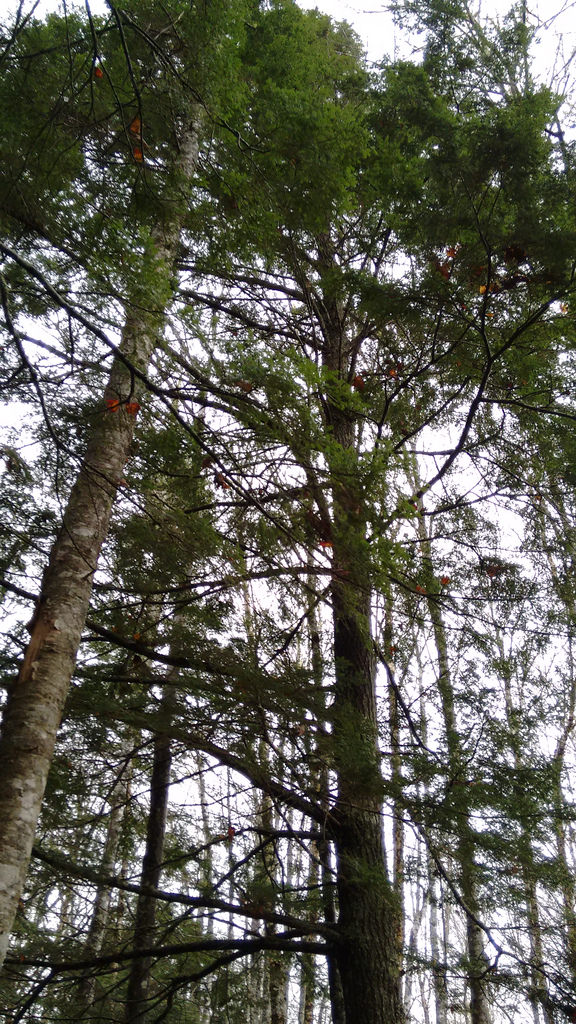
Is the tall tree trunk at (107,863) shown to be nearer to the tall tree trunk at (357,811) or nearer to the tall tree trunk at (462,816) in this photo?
the tall tree trunk at (357,811)

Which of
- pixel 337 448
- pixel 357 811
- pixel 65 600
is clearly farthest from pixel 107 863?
pixel 337 448

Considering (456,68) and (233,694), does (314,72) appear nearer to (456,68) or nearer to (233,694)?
(456,68)

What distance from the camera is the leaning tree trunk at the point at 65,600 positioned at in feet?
8.57

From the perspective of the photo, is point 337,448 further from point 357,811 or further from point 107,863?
point 107,863

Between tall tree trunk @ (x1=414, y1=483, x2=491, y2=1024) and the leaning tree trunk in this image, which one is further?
tall tree trunk @ (x1=414, y1=483, x2=491, y2=1024)

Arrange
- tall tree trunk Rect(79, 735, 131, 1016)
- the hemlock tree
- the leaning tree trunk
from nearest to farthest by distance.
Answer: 1. the leaning tree trunk
2. the hemlock tree
3. tall tree trunk Rect(79, 735, 131, 1016)

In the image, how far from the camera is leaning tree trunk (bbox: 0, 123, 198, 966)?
261cm

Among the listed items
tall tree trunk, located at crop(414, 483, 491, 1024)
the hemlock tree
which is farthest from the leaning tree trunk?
tall tree trunk, located at crop(414, 483, 491, 1024)

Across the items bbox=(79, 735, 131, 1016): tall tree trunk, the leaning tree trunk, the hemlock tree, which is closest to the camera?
the leaning tree trunk

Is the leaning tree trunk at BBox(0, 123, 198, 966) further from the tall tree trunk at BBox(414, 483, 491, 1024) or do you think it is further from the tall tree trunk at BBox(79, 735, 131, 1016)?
the tall tree trunk at BBox(414, 483, 491, 1024)

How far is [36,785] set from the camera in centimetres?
274

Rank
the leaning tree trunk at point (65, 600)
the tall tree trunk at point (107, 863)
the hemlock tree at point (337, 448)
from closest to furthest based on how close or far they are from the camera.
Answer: the leaning tree trunk at point (65, 600) → the hemlock tree at point (337, 448) → the tall tree trunk at point (107, 863)

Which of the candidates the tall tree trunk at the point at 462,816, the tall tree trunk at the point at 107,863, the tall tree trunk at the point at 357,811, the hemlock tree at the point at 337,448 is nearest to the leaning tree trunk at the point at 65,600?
the hemlock tree at the point at 337,448

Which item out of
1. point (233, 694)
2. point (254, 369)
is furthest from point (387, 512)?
point (233, 694)
